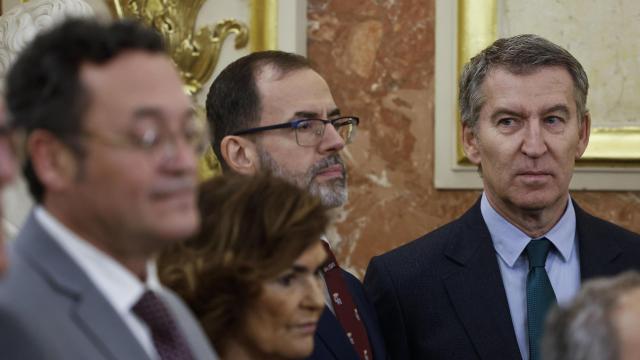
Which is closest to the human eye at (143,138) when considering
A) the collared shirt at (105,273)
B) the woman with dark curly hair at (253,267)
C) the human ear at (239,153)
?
the collared shirt at (105,273)

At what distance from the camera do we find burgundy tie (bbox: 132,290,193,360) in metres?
1.92

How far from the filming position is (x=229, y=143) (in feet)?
10.6

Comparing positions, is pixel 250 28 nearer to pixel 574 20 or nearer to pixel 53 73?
pixel 574 20

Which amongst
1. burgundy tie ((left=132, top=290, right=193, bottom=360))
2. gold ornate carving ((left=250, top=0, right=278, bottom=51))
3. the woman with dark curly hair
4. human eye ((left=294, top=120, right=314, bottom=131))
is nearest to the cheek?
the woman with dark curly hair

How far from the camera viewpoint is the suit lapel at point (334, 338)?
9.55 feet

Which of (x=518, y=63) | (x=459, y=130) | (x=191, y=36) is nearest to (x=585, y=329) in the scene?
(x=518, y=63)

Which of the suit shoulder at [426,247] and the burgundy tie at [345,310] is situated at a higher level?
the suit shoulder at [426,247]

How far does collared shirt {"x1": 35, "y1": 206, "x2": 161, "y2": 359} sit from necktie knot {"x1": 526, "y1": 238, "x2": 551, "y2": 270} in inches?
62.3

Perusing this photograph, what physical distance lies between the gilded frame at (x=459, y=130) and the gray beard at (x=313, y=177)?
117cm

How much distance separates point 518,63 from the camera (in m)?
3.38

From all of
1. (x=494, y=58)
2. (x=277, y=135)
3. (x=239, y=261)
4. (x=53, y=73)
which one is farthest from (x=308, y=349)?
(x=494, y=58)

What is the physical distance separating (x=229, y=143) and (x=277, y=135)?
0.39 ft

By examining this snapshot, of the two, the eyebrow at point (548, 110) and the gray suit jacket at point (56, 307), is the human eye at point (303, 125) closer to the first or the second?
the eyebrow at point (548, 110)

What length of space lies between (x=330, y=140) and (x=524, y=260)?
57cm
